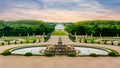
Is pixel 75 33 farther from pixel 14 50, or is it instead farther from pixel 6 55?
pixel 6 55

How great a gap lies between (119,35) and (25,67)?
47.8m

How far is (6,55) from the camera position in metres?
24.2

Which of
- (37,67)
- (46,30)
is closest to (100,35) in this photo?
(46,30)

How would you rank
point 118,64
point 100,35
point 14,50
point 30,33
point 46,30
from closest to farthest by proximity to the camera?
point 118,64 < point 14,50 < point 100,35 < point 30,33 < point 46,30

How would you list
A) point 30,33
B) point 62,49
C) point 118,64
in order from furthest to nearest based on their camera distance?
point 30,33, point 62,49, point 118,64

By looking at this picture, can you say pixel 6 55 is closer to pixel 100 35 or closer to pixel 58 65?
pixel 58 65

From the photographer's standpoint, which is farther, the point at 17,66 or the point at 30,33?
the point at 30,33

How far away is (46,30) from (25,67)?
5230cm

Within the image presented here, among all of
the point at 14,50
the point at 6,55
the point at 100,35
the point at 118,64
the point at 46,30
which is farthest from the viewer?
the point at 46,30

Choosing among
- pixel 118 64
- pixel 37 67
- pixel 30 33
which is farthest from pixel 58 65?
pixel 30 33

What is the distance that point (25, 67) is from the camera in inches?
699

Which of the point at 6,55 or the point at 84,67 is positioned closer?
the point at 84,67

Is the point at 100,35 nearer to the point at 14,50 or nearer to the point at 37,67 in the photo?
the point at 14,50

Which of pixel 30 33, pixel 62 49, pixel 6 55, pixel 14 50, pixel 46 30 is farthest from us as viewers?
pixel 46 30
